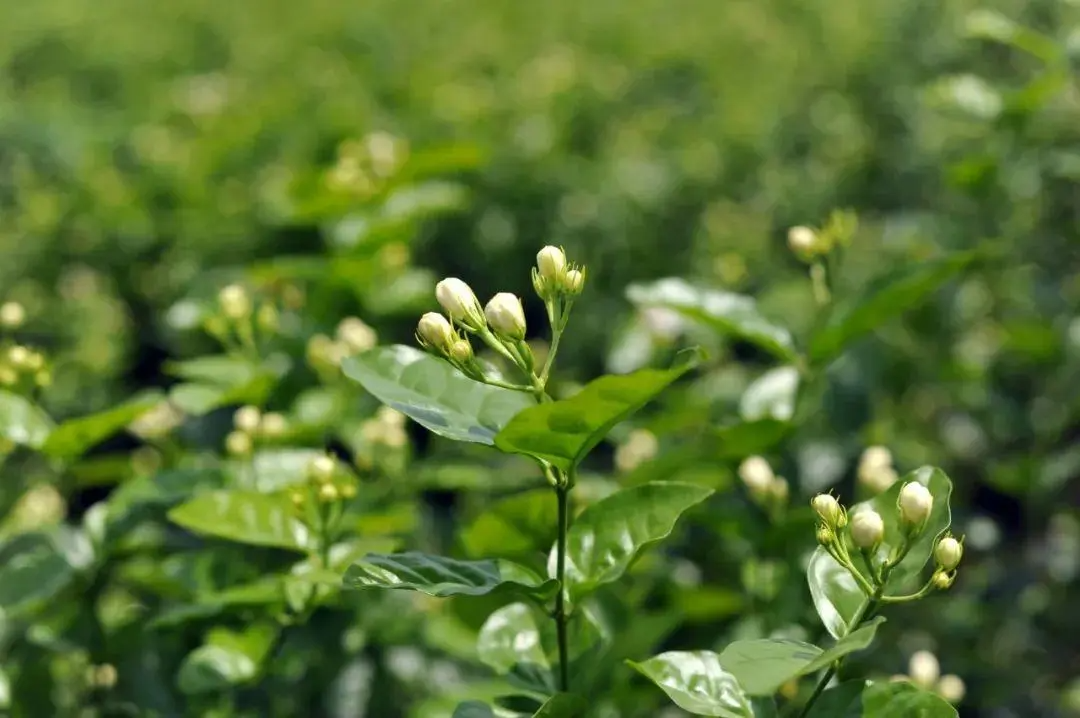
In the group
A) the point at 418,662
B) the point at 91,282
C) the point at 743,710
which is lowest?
the point at 418,662

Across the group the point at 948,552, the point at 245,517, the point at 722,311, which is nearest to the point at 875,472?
the point at 722,311

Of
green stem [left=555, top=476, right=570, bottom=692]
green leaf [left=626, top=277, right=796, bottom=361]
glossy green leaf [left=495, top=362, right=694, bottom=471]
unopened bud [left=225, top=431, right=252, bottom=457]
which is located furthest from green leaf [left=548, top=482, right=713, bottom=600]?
unopened bud [left=225, top=431, right=252, bottom=457]

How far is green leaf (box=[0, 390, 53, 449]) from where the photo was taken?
52.6 inches

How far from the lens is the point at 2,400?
1354 mm

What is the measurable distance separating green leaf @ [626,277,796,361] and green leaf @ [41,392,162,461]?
59 cm

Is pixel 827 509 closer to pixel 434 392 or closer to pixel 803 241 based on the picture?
pixel 434 392

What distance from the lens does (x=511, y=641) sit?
1107 millimetres

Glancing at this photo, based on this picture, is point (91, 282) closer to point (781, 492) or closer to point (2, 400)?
point (2, 400)

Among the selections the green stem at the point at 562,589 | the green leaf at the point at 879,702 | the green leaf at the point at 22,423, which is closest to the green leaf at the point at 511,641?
the green stem at the point at 562,589

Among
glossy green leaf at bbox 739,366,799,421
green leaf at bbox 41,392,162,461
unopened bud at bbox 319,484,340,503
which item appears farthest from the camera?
glossy green leaf at bbox 739,366,799,421

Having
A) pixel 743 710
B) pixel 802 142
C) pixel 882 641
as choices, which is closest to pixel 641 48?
pixel 802 142

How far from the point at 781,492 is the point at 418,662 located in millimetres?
585

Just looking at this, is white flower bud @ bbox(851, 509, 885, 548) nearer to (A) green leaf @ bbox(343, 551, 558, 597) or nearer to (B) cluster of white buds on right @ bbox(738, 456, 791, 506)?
(A) green leaf @ bbox(343, 551, 558, 597)

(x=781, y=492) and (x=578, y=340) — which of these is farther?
(x=578, y=340)
